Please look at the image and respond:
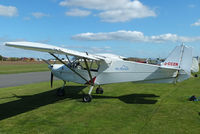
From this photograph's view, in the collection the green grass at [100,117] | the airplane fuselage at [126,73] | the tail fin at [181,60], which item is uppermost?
the tail fin at [181,60]

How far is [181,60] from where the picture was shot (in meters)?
8.56

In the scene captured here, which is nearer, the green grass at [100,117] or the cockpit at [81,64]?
the green grass at [100,117]

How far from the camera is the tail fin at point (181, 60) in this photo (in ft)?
27.7

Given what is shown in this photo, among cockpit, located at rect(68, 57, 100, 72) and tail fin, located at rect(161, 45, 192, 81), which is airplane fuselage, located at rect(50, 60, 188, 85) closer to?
cockpit, located at rect(68, 57, 100, 72)

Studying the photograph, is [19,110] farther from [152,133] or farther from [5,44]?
[152,133]

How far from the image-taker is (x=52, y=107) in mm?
7969

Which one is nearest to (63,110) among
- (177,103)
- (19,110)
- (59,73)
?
(19,110)

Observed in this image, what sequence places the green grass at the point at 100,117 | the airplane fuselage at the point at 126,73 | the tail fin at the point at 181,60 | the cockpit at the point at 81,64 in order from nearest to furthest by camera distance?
the green grass at the point at 100,117 < the tail fin at the point at 181,60 < the airplane fuselage at the point at 126,73 < the cockpit at the point at 81,64

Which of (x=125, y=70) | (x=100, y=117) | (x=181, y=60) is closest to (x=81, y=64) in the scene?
(x=125, y=70)

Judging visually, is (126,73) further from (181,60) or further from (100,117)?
(100,117)

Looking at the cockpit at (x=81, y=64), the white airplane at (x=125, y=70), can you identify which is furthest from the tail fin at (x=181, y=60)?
the cockpit at (x=81, y=64)

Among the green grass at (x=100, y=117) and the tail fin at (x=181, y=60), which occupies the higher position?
the tail fin at (x=181, y=60)

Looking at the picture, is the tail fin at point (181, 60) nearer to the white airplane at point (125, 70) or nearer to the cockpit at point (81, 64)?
the white airplane at point (125, 70)

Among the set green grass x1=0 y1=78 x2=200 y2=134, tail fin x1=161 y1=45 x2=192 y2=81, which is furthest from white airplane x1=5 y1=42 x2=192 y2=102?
green grass x1=0 y1=78 x2=200 y2=134
